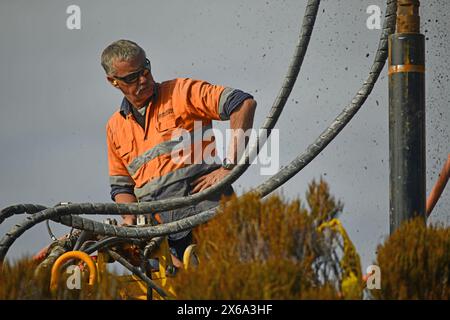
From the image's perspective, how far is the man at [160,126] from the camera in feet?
34.1

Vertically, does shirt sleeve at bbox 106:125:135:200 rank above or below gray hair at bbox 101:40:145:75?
below

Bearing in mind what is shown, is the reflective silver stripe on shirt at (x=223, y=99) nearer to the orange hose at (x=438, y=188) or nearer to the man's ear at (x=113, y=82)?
the man's ear at (x=113, y=82)

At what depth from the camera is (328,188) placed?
Answer: 23.5 feet

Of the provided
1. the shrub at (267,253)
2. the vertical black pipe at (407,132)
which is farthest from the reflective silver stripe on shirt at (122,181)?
the shrub at (267,253)

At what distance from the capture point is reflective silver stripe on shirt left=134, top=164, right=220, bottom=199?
10391 millimetres

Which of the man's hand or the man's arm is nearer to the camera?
the man's hand

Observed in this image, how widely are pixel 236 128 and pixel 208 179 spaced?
1.69ft

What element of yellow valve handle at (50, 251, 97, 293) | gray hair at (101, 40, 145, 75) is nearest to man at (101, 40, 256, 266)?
gray hair at (101, 40, 145, 75)

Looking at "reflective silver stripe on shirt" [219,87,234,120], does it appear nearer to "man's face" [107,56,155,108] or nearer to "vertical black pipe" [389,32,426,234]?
"man's face" [107,56,155,108]

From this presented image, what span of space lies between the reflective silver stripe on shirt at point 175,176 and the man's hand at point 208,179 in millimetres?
73

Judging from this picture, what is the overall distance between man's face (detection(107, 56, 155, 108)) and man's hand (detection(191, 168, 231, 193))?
0.92 m
